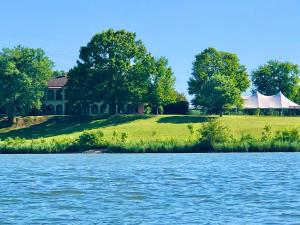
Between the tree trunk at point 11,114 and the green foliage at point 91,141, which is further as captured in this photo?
the tree trunk at point 11,114

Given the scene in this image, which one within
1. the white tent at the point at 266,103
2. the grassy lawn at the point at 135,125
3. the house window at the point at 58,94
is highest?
the house window at the point at 58,94

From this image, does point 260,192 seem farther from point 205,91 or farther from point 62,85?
point 62,85

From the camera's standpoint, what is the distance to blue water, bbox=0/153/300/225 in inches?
1320

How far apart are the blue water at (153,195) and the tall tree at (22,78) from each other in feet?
244

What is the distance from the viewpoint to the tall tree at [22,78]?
140875mm

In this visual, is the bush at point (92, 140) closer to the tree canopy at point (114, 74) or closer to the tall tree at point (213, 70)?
the tree canopy at point (114, 74)

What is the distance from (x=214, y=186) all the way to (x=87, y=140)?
202ft

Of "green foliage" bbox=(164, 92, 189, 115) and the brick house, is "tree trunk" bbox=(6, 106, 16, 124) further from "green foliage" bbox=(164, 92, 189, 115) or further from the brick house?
"green foliage" bbox=(164, 92, 189, 115)

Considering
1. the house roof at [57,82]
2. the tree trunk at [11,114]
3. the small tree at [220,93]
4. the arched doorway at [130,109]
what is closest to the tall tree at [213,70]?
the small tree at [220,93]

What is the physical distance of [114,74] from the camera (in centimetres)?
14275

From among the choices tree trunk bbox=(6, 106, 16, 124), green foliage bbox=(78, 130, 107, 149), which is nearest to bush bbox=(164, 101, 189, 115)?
tree trunk bbox=(6, 106, 16, 124)

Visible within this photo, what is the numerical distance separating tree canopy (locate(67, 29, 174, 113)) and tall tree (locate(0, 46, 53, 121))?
241 inches

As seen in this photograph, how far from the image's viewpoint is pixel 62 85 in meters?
162

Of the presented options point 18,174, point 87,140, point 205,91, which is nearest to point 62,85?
point 205,91
